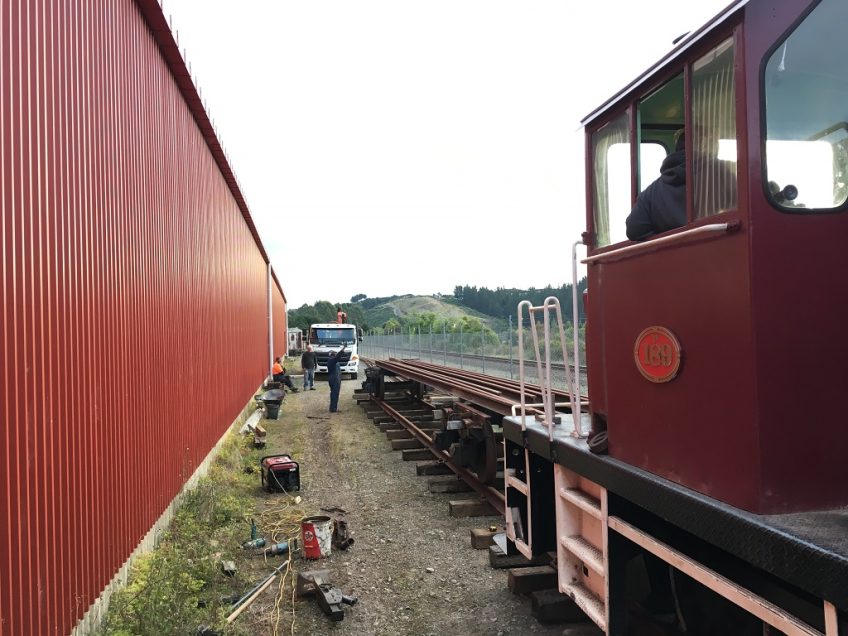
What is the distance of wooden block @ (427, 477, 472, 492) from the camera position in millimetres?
8438

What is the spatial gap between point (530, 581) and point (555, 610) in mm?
467

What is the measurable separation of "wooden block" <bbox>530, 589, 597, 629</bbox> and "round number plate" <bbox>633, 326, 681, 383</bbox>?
2340 mm

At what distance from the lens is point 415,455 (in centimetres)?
1059

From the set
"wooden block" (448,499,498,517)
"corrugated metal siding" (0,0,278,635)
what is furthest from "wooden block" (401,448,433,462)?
"corrugated metal siding" (0,0,278,635)

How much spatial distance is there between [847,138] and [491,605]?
4154 mm

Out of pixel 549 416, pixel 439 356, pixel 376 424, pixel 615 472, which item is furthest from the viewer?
pixel 439 356

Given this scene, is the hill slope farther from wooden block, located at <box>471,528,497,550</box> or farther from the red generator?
wooden block, located at <box>471,528,497,550</box>

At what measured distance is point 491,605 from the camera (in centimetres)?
515

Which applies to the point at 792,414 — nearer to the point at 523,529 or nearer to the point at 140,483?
the point at 523,529

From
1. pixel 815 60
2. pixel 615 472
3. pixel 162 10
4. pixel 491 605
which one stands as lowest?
pixel 491 605

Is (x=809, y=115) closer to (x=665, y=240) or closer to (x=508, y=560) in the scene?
(x=665, y=240)

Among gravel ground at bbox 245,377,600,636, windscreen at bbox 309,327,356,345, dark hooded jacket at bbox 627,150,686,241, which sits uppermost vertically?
dark hooded jacket at bbox 627,150,686,241

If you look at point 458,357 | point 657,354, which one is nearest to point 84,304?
point 657,354

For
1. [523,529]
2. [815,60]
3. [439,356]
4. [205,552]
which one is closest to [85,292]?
[205,552]
